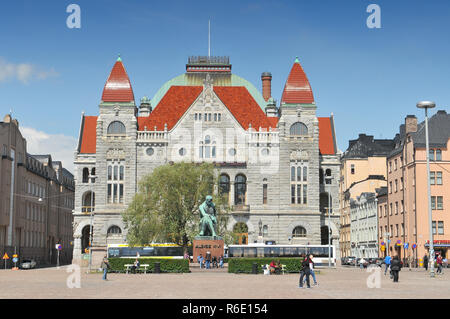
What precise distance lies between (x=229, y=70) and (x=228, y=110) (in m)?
18.3

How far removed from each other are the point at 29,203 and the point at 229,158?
2842cm

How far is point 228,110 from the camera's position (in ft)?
304

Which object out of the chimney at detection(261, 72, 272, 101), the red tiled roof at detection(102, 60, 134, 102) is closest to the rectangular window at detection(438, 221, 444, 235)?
the chimney at detection(261, 72, 272, 101)

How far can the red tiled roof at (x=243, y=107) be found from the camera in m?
95.4

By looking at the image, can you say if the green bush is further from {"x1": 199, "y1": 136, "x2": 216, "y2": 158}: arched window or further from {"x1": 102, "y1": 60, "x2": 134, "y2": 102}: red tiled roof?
{"x1": 102, "y1": 60, "x2": 134, "y2": 102}: red tiled roof

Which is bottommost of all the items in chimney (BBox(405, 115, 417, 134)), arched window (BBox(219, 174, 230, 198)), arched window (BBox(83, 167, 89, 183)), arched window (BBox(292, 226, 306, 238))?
arched window (BBox(292, 226, 306, 238))

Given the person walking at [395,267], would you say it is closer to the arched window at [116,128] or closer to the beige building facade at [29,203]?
the beige building facade at [29,203]

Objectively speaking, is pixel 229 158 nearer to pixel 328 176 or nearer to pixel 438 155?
pixel 328 176

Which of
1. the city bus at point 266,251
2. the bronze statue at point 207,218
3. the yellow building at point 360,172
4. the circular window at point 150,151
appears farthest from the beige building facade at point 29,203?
the yellow building at point 360,172

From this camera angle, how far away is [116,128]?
92.4 metres

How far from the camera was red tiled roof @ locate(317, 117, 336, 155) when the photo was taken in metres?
97.7
